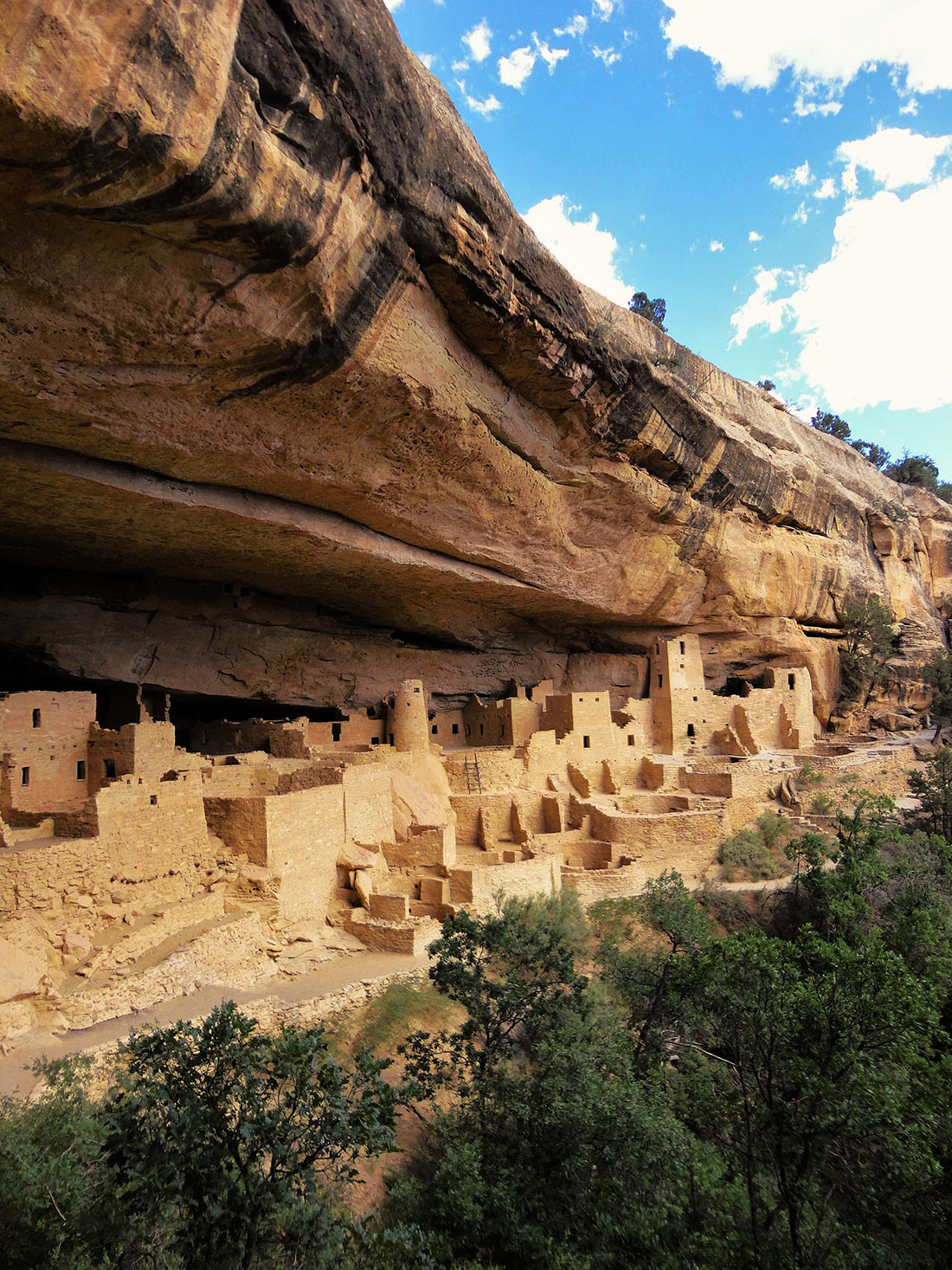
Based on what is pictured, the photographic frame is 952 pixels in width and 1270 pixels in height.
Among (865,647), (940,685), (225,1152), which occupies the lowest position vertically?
(225,1152)

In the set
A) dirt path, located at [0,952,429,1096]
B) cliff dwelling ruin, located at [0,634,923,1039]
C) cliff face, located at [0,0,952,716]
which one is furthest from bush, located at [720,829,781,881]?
dirt path, located at [0,952,429,1096]

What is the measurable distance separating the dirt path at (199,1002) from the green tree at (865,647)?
18390 mm

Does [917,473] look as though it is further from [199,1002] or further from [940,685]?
[199,1002]

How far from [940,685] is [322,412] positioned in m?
22.0

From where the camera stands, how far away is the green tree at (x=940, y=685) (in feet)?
75.8

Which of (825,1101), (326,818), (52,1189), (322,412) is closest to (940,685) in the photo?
(825,1101)

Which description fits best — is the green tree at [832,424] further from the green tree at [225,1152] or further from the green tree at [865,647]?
the green tree at [225,1152]

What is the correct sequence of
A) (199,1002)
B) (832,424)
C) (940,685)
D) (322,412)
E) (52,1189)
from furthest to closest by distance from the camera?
(832,424) → (940,685) → (322,412) → (199,1002) → (52,1189)

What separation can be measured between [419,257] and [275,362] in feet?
7.63

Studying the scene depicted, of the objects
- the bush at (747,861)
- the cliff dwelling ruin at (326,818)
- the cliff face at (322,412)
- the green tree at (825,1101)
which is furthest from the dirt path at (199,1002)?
the bush at (747,861)

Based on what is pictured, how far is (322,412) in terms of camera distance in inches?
422

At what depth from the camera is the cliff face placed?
6.69 metres

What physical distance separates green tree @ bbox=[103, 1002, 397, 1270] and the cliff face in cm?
705

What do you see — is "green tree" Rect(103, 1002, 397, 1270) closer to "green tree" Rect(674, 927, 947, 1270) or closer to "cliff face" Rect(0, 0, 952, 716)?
"green tree" Rect(674, 927, 947, 1270)
